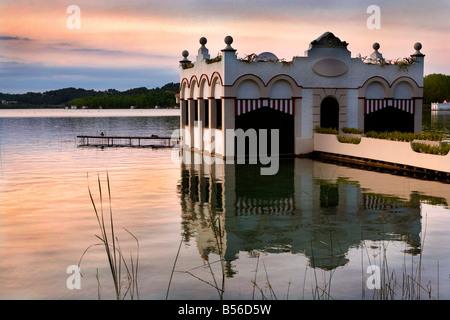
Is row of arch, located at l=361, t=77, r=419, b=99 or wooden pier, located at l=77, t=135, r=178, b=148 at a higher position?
row of arch, located at l=361, t=77, r=419, b=99

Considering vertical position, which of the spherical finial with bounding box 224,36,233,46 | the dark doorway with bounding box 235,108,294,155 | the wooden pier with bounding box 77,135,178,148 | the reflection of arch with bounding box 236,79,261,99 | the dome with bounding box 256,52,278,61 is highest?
the spherical finial with bounding box 224,36,233,46

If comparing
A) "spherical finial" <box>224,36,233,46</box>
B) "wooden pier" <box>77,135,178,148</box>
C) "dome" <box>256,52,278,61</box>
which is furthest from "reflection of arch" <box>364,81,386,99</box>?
"wooden pier" <box>77,135,178,148</box>

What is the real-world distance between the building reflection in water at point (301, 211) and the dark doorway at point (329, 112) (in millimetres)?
8437

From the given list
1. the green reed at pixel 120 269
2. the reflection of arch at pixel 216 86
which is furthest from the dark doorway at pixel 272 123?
the green reed at pixel 120 269

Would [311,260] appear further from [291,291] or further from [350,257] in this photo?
[291,291]

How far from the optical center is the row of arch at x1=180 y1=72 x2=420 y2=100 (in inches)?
1371

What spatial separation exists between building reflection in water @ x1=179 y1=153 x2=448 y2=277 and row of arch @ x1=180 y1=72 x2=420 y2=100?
275 inches

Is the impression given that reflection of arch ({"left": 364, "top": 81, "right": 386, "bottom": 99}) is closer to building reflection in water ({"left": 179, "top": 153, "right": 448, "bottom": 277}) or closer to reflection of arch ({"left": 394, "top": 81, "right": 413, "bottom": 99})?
reflection of arch ({"left": 394, "top": 81, "right": 413, "bottom": 99})

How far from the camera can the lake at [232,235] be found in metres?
10.7

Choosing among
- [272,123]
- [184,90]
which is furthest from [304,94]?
[184,90]

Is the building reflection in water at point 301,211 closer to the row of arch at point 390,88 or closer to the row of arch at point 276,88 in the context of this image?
the row of arch at point 276,88

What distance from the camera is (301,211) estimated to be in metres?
18.3

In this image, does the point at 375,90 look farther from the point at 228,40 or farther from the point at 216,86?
Result: the point at 228,40
